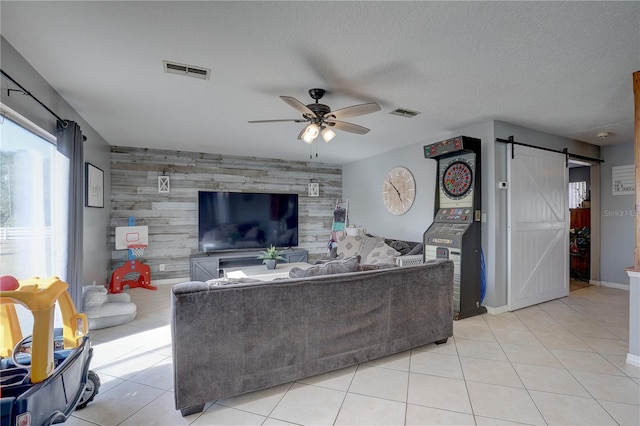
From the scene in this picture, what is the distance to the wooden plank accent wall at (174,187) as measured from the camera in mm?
4914

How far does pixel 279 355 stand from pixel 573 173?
7.27 metres

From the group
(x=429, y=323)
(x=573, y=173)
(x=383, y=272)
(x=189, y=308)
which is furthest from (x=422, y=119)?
(x=573, y=173)

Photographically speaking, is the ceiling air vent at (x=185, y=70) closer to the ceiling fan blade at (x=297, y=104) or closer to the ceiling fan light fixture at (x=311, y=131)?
the ceiling fan blade at (x=297, y=104)

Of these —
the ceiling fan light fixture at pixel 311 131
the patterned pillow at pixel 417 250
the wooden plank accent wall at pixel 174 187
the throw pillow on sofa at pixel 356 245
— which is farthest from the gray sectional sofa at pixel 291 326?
the wooden plank accent wall at pixel 174 187

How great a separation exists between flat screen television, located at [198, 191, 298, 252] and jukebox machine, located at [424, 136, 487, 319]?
300 cm

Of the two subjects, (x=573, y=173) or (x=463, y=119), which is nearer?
(x=463, y=119)

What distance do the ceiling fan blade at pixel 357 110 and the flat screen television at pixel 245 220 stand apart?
347cm

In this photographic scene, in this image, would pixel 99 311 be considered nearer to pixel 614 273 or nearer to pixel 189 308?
pixel 189 308

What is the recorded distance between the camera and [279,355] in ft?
6.54

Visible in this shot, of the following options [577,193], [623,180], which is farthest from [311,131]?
[577,193]

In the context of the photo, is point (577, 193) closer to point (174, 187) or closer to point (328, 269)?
point (328, 269)

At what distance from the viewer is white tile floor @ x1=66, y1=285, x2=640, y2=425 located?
1779mm

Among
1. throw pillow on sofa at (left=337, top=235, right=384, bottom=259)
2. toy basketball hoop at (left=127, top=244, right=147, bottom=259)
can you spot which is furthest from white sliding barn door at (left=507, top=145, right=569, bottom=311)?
toy basketball hoop at (left=127, top=244, right=147, bottom=259)

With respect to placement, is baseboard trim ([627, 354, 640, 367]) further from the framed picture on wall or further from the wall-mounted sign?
the framed picture on wall
